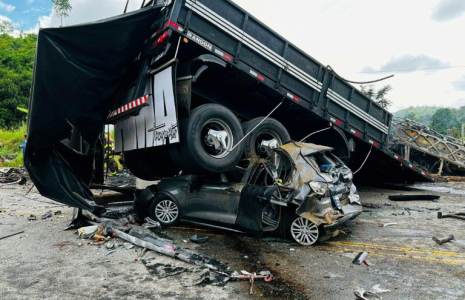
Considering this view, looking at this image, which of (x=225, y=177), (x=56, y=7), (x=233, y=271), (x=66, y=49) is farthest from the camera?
(x=56, y=7)

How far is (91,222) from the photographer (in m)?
5.40

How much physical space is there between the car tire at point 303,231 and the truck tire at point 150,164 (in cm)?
323

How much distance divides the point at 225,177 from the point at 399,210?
437cm

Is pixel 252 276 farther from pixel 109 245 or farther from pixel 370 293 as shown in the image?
pixel 109 245

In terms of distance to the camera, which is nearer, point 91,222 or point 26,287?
point 26,287

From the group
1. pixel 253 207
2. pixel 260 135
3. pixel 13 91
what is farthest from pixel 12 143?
pixel 253 207

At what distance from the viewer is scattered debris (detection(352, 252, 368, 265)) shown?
3919 mm

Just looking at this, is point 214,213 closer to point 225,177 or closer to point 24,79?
point 225,177

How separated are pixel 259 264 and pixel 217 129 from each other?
2.83 m

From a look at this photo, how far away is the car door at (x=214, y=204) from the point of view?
16.8 ft

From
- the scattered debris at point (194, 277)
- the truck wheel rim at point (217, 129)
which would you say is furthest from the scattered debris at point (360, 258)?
the truck wheel rim at point (217, 129)

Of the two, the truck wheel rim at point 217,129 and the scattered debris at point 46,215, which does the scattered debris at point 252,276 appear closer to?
the truck wheel rim at point 217,129

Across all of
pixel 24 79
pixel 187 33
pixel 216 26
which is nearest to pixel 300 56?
pixel 216 26

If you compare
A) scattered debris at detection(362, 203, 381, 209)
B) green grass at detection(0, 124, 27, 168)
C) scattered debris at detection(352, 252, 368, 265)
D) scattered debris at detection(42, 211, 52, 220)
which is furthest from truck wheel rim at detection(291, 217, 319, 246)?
green grass at detection(0, 124, 27, 168)
